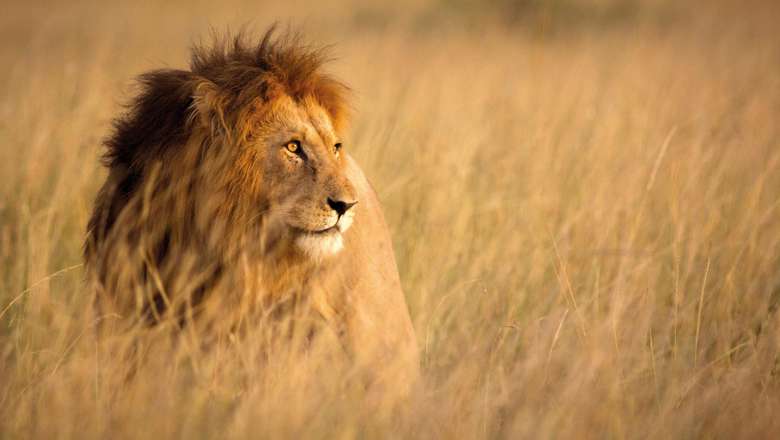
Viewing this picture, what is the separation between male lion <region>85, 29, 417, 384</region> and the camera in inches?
135

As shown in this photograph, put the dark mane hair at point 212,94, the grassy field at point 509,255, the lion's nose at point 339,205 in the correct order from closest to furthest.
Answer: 1. the grassy field at point 509,255
2. the lion's nose at point 339,205
3. the dark mane hair at point 212,94

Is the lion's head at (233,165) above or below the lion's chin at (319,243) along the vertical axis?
above

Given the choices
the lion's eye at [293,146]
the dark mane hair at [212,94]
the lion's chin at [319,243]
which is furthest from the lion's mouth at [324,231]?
the dark mane hair at [212,94]

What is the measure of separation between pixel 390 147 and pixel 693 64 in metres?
5.61

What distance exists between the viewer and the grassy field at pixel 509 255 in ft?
10.1

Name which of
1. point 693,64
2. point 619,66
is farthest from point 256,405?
point 693,64

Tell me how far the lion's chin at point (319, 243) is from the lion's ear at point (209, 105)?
571 millimetres

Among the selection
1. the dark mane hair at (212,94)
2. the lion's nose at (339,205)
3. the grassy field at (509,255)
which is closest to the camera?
the grassy field at (509,255)

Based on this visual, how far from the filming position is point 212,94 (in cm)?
350

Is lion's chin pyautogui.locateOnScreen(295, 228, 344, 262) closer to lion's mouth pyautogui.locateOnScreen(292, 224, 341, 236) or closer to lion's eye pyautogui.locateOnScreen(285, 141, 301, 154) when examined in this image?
lion's mouth pyautogui.locateOnScreen(292, 224, 341, 236)

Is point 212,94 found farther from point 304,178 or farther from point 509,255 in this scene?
point 509,255

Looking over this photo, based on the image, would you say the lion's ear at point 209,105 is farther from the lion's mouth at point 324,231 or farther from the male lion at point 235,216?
the lion's mouth at point 324,231

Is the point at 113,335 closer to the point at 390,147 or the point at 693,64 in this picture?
the point at 390,147

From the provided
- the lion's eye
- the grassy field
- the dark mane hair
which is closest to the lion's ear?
the dark mane hair
